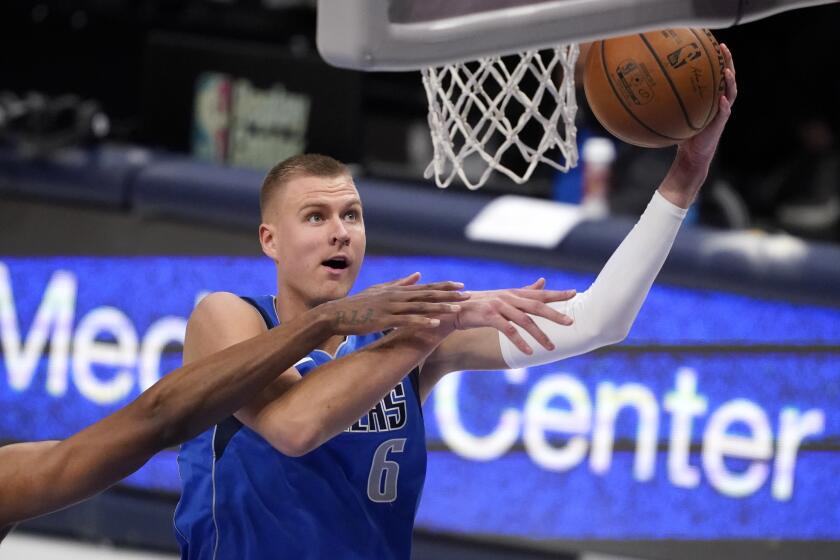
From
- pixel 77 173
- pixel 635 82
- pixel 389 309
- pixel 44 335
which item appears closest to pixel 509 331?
pixel 389 309

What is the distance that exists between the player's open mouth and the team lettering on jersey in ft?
1.06

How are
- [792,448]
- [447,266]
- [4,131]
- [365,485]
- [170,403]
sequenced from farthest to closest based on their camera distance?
[4,131]
[447,266]
[792,448]
[365,485]
[170,403]

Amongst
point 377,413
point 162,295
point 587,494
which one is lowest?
point 587,494

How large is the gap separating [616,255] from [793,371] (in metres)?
2.32

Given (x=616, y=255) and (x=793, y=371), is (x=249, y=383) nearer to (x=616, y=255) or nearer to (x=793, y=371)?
(x=616, y=255)

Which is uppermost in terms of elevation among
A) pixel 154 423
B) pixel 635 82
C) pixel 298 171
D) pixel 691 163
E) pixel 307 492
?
pixel 635 82

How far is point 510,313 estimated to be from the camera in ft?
10.4

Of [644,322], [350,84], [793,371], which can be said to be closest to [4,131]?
[350,84]

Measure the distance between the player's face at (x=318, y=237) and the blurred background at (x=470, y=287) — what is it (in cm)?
237

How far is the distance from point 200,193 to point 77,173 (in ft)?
1.95

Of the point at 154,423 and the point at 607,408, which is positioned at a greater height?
the point at 154,423

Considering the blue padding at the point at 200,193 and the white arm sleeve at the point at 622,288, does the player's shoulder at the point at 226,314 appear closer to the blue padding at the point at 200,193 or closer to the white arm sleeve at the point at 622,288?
the white arm sleeve at the point at 622,288

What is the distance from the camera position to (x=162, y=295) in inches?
242

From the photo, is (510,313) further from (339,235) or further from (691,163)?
(691,163)
